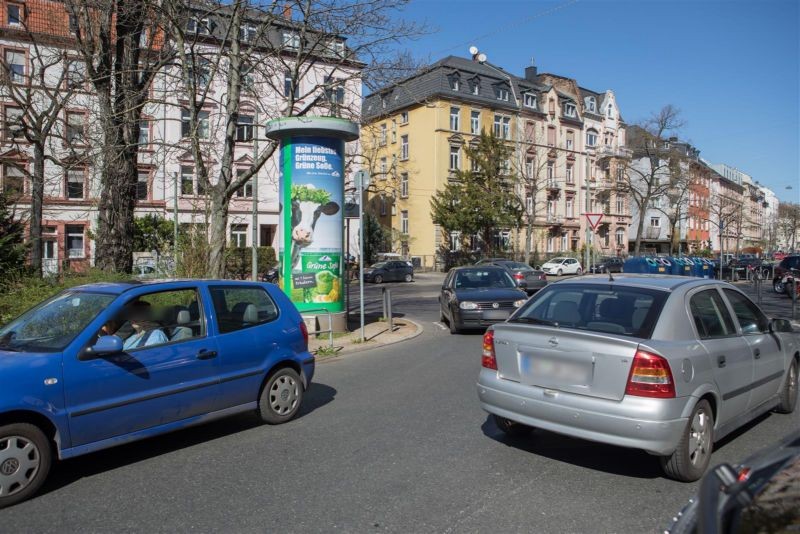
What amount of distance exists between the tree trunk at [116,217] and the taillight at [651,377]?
43.9 feet

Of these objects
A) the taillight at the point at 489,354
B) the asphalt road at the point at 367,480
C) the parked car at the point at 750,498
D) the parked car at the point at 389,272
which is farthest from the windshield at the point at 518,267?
the parked car at the point at 750,498

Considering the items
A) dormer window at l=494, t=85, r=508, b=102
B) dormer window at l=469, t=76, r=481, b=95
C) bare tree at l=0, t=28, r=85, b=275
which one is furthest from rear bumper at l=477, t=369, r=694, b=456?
dormer window at l=494, t=85, r=508, b=102

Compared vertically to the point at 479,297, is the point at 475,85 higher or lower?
higher

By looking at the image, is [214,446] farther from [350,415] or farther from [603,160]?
[603,160]

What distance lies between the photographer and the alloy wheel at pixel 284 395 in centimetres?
649

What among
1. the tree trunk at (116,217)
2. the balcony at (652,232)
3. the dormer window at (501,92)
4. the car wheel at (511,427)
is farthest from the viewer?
the balcony at (652,232)

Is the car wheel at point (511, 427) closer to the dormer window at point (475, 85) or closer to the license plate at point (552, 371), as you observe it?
the license plate at point (552, 371)

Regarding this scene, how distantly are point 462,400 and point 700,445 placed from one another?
10.2ft

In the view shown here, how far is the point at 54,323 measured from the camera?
530cm

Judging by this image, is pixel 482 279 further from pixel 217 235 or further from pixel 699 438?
pixel 699 438

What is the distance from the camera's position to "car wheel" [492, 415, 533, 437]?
229 inches

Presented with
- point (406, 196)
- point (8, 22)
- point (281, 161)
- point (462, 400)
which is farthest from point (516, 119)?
point (462, 400)

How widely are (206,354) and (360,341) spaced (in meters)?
7.03

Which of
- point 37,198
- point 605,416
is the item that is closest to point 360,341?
point 605,416
